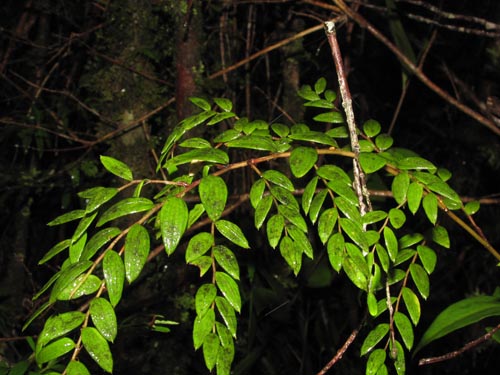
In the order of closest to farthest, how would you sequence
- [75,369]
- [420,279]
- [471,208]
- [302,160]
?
[75,369]
[302,160]
[420,279]
[471,208]

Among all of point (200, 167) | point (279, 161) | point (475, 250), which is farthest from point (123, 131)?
point (475, 250)

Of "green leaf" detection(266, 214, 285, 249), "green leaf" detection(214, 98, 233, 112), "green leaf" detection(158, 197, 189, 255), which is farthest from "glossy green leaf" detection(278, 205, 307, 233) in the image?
"green leaf" detection(214, 98, 233, 112)

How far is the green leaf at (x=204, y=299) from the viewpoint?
595 millimetres

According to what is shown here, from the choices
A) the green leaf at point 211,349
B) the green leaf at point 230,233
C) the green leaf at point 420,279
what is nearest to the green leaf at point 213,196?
the green leaf at point 230,233

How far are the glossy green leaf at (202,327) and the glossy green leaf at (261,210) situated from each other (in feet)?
0.38

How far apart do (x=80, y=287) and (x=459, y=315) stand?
64 cm

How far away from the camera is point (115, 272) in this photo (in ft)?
1.93

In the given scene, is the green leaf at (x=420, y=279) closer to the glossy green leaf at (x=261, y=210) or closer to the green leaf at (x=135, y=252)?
the glossy green leaf at (x=261, y=210)

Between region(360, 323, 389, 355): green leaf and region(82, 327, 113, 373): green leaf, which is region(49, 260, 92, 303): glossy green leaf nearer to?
region(82, 327, 113, 373): green leaf

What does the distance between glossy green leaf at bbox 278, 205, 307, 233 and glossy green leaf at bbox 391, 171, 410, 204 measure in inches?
6.3

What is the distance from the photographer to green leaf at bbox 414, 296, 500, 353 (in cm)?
88

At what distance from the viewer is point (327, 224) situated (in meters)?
0.64

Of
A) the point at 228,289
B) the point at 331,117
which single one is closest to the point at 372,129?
the point at 331,117

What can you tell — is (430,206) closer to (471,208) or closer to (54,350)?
(471,208)
